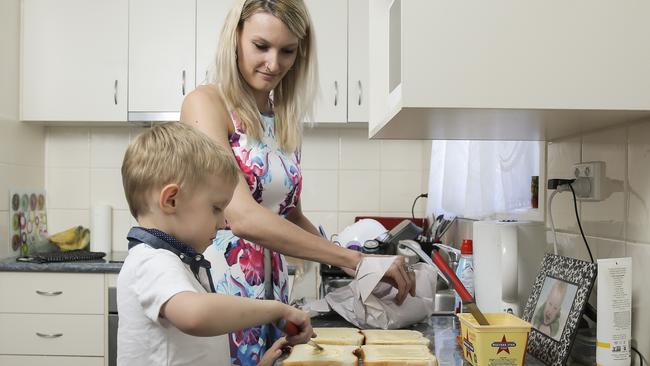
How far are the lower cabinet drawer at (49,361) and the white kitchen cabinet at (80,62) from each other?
104 centimetres

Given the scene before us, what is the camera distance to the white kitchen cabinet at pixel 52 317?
2.80 metres

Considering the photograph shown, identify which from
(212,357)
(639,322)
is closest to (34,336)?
(212,357)

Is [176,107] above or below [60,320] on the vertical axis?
above

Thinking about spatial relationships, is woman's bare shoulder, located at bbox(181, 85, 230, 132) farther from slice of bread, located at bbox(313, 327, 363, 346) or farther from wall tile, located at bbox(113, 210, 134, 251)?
wall tile, located at bbox(113, 210, 134, 251)

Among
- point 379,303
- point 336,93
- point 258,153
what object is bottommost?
point 379,303

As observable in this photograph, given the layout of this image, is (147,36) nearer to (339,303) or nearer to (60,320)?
(60,320)

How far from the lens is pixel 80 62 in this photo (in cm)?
305

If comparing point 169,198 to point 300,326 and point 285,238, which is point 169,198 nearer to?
point 300,326

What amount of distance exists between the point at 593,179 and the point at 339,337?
0.54m


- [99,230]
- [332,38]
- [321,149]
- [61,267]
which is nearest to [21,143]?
[99,230]

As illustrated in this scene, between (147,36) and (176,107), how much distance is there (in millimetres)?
342

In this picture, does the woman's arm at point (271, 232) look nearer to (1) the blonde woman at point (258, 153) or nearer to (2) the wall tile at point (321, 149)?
(1) the blonde woman at point (258, 153)

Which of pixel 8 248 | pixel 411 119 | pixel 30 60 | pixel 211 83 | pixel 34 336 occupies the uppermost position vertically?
pixel 30 60

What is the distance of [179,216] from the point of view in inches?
40.5
